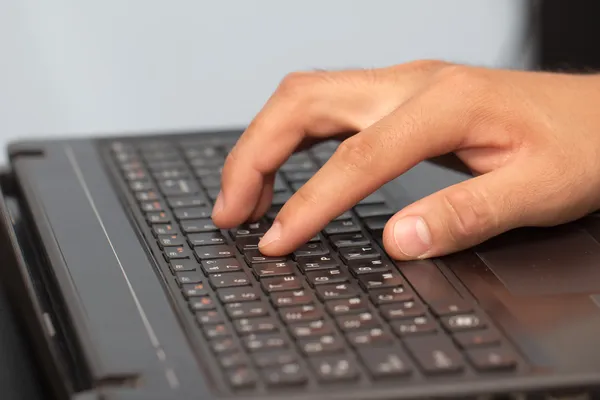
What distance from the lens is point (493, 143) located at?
71 centimetres

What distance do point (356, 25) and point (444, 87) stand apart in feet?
3.66

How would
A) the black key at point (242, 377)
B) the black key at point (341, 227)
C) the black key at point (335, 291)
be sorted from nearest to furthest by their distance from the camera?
the black key at point (242, 377)
the black key at point (335, 291)
the black key at point (341, 227)

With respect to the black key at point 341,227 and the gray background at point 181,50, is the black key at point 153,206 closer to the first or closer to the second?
the black key at point 341,227

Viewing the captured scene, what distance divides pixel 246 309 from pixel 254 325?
0.02m

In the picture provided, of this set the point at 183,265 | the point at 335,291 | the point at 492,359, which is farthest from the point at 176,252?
the point at 492,359

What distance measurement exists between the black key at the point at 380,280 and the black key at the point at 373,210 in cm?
11

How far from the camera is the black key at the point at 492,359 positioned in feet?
1.71

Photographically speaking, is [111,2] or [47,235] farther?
[111,2]

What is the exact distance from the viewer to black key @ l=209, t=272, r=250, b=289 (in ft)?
2.04

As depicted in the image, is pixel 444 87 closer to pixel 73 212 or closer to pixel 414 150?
pixel 414 150

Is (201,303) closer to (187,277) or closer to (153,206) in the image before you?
(187,277)

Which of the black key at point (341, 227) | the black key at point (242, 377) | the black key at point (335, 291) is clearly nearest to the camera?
the black key at point (242, 377)

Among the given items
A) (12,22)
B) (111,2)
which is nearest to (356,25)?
(111,2)

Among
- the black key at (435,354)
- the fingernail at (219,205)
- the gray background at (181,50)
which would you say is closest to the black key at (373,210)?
the fingernail at (219,205)
